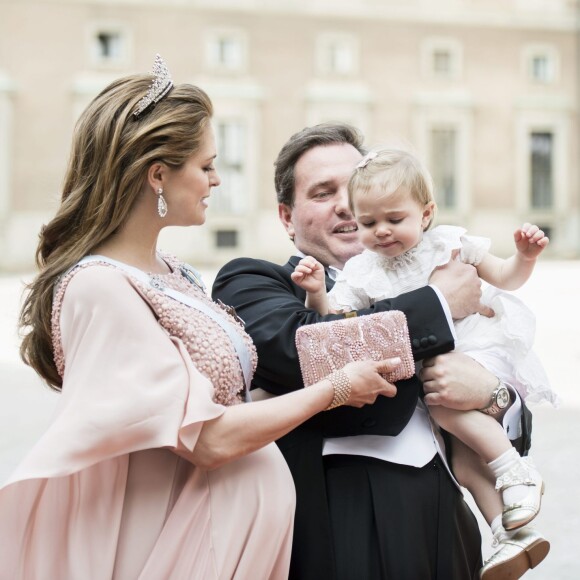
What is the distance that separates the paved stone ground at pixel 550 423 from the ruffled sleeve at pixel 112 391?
10.5 ft

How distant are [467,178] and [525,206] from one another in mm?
1914

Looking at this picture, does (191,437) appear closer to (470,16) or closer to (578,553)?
(578,553)

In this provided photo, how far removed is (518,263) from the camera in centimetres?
237

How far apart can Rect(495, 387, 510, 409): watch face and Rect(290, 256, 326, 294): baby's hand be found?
0.52 metres

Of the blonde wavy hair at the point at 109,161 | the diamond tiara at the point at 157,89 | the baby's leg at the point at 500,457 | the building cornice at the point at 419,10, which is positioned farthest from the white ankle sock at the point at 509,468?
the building cornice at the point at 419,10

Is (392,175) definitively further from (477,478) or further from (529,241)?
(477,478)

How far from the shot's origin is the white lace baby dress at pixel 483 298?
241 centimetres

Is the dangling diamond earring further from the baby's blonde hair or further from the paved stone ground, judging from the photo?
the paved stone ground

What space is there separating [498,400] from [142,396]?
96 cm

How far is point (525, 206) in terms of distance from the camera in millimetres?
26250

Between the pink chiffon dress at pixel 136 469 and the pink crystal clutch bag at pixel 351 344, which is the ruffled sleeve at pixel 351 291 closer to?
the pink crystal clutch bag at pixel 351 344

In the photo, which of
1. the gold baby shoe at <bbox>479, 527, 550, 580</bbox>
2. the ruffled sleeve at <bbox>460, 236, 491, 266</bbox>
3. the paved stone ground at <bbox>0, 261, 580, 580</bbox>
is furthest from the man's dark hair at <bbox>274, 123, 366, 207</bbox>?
the paved stone ground at <bbox>0, 261, 580, 580</bbox>

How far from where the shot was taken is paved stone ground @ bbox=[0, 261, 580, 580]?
502 cm

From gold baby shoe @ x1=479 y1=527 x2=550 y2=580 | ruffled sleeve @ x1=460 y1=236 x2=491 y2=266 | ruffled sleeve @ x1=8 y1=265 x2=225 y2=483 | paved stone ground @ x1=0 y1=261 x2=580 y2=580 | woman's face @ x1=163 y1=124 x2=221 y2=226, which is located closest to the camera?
ruffled sleeve @ x1=8 y1=265 x2=225 y2=483
